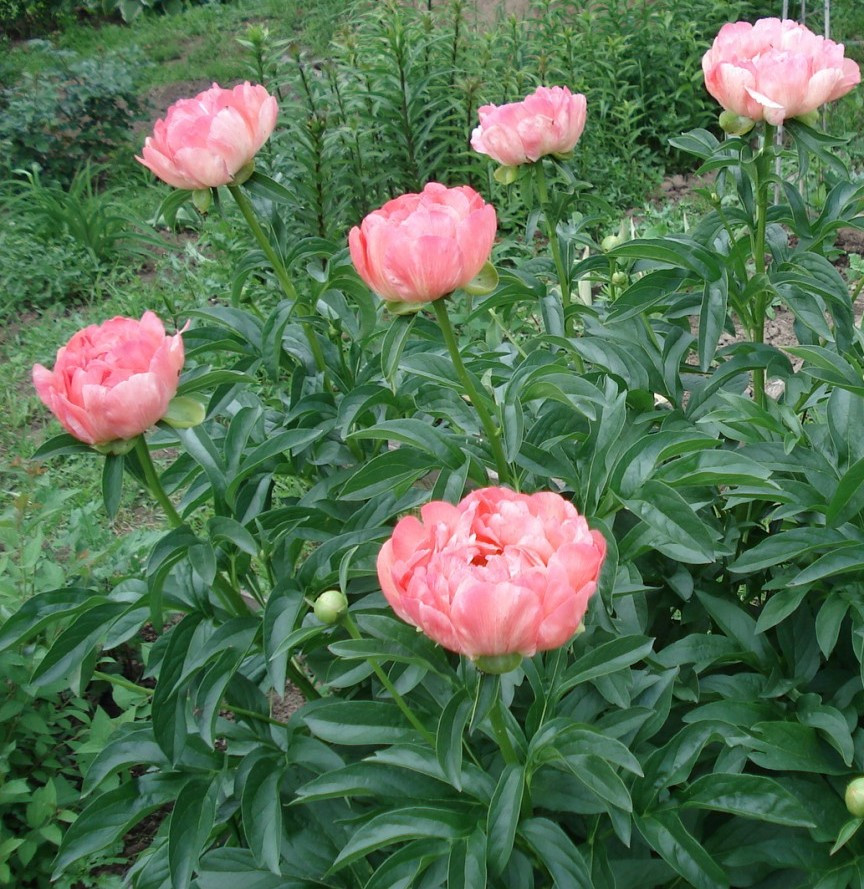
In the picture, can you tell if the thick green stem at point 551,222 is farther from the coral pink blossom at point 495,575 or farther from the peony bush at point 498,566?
the coral pink blossom at point 495,575

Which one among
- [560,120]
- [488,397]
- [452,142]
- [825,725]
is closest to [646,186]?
[452,142]

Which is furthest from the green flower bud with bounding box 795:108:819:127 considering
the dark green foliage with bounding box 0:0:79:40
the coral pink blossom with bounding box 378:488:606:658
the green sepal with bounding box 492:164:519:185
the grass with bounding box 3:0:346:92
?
the dark green foliage with bounding box 0:0:79:40

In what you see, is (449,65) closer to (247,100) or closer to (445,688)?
(247,100)

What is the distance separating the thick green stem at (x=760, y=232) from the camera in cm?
140

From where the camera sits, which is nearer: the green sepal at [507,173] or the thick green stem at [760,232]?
the thick green stem at [760,232]

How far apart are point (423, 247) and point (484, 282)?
178 mm

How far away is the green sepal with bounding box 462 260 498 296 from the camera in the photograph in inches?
46.6

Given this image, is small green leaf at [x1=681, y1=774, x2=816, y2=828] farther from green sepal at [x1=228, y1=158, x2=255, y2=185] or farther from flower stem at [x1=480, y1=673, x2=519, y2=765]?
green sepal at [x1=228, y1=158, x2=255, y2=185]

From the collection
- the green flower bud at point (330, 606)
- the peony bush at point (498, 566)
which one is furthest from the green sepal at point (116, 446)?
the green flower bud at point (330, 606)

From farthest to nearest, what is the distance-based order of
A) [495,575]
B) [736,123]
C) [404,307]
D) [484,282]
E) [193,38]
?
[193,38]
[736,123]
[484,282]
[404,307]
[495,575]

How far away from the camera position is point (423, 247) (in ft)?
3.39

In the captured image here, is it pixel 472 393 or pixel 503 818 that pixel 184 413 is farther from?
pixel 503 818

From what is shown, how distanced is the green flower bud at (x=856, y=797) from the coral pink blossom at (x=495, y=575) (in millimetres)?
371

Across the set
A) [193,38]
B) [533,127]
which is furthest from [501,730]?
[193,38]
